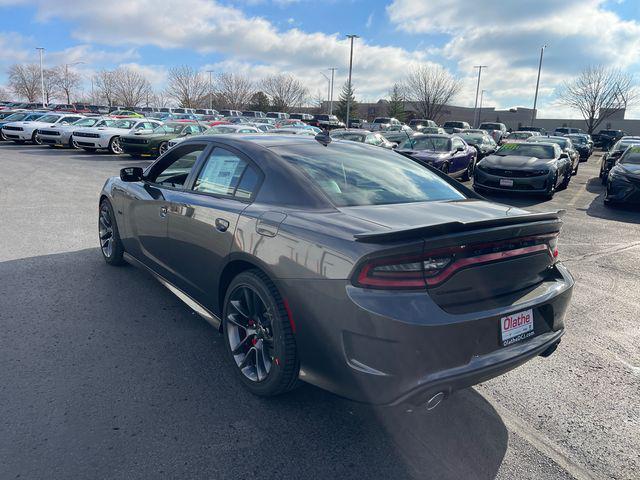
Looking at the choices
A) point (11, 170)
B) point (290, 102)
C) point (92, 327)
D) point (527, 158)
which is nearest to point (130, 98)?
point (290, 102)

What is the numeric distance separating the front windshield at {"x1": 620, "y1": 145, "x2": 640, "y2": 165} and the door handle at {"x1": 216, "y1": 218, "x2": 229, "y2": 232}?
12125mm

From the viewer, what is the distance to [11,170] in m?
13.9

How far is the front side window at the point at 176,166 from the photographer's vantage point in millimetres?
4043

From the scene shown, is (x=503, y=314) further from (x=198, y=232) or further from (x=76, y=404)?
(x=76, y=404)

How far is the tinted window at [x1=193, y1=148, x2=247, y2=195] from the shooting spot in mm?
3407

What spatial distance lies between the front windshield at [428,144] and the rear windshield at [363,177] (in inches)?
421

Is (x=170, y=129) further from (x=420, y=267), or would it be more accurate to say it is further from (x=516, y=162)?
(x=420, y=267)

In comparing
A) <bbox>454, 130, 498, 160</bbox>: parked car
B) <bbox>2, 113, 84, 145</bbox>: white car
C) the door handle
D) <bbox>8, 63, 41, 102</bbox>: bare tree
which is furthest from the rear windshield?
<bbox>8, 63, 41, 102</bbox>: bare tree

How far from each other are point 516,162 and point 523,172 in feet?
1.73

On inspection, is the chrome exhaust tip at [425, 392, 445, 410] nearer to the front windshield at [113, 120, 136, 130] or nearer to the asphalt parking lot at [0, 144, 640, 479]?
the asphalt parking lot at [0, 144, 640, 479]

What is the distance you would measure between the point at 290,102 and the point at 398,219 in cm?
7253

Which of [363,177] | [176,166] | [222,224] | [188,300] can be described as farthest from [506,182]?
[222,224]

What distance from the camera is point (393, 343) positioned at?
86.3 inches

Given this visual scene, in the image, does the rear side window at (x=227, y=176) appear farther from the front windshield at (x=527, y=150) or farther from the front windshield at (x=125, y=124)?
the front windshield at (x=125, y=124)
